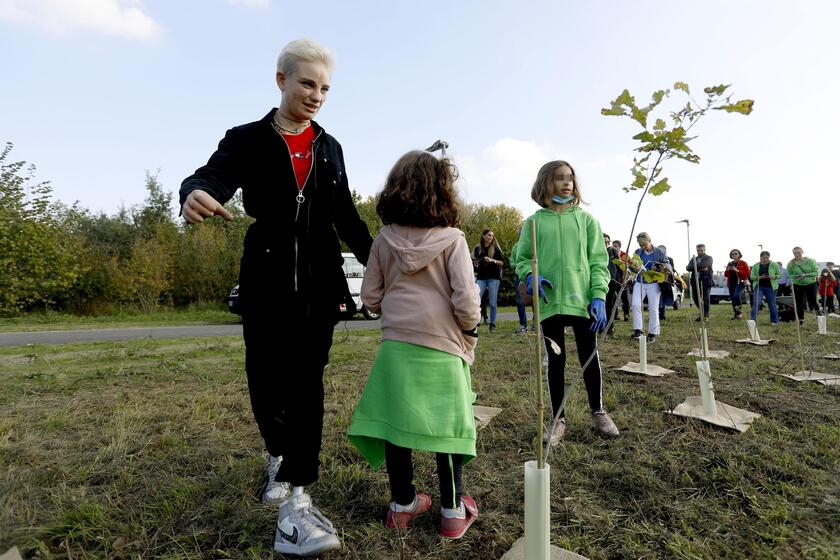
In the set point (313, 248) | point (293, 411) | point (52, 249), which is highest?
point (52, 249)

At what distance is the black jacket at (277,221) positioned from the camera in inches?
73.4

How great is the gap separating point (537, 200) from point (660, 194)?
4.70 feet

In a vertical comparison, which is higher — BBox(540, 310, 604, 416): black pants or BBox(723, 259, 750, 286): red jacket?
BBox(723, 259, 750, 286): red jacket

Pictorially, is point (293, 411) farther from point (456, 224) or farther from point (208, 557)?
point (456, 224)

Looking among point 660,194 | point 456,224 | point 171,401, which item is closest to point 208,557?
point 456,224

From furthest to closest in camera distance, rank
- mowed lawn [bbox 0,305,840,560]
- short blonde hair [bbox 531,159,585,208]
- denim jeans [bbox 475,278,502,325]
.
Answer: denim jeans [bbox 475,278,502,325] < short blonde hair [bbox 531,159,585,208] < mowed lawn [bbox 0,305,840,560]

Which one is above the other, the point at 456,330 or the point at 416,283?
the point at 416,283

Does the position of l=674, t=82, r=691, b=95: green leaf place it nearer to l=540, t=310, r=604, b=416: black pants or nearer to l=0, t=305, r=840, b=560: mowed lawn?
l=0, t=305, r=840, b=560: mowed lawn

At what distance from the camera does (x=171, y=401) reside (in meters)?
3.73

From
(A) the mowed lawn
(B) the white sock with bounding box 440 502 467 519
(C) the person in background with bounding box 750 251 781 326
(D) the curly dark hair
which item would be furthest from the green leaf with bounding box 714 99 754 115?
(C) the person in background with bounding box 750 251 781 326

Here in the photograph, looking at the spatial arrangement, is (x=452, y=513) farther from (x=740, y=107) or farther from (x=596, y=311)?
(x=740, y=107)

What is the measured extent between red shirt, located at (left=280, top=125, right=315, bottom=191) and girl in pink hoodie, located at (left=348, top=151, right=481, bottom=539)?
0.33m

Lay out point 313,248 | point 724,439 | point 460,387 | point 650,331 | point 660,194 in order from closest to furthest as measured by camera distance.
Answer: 1. point 660,194
2. point 460,387
3. point 313,248
4. point 724,439
5. point 650,331

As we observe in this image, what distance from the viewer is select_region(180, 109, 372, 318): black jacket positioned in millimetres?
1865
